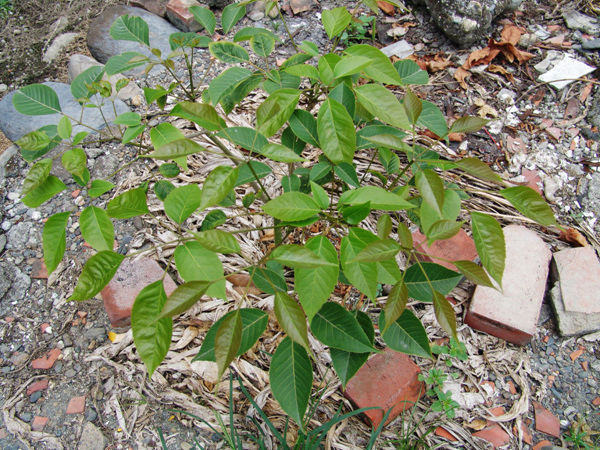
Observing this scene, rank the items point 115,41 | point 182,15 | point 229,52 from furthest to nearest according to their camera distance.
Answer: point 182,15 → point 115,41 → point 229,52

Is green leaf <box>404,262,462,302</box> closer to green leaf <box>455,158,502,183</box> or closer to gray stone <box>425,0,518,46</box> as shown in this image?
green leaf <box>455,158,502,183</box>

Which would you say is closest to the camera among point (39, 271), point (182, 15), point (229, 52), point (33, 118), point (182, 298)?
point (182, 298)

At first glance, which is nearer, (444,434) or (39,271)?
(444,434)

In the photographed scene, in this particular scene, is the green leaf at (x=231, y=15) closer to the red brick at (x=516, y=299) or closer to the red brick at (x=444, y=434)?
the red brick at (x=516, y=299)

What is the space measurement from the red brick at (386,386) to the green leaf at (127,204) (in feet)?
3.54

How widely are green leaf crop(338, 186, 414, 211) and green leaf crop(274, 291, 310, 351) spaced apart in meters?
0.28

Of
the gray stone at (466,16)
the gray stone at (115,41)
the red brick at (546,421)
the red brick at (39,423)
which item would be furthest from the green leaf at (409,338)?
the gray stone at (115,41)

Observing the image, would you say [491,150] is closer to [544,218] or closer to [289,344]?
[544,218]

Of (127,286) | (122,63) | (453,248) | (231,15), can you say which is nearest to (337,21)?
(231,15)

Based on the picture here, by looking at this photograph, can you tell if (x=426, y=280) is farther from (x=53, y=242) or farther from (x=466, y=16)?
(x=466, y=16)

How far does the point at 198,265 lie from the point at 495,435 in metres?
1.43

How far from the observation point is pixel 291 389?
1.08 meters

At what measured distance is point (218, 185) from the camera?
3.03ft

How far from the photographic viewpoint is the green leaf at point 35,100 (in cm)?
135
